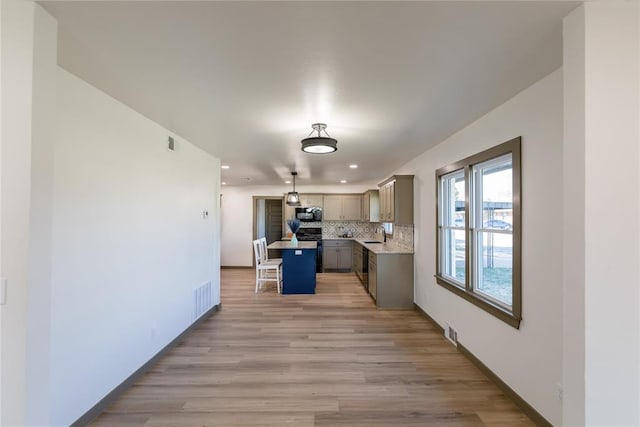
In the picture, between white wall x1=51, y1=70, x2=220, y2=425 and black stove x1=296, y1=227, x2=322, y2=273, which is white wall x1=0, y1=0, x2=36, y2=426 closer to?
white wall x1=51, y1=70, x2=220, y2=425

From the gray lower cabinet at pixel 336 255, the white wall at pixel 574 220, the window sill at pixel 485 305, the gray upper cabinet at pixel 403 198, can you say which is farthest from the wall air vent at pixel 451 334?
the gray lower cabinet at pixel 336 255

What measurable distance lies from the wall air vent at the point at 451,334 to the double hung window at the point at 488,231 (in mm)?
481

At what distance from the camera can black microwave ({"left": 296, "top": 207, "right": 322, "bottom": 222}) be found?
8.22 m

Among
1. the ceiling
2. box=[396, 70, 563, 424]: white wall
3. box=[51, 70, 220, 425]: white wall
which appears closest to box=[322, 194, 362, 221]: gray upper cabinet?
box=[51, 70, 220, 425]: white wall

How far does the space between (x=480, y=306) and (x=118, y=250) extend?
127 inches

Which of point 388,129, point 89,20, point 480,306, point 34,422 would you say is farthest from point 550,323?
point 89,20

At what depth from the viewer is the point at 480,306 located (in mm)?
2900

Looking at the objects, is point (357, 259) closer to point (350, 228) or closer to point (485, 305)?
point (350, 228)

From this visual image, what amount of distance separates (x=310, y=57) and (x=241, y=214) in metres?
7.14

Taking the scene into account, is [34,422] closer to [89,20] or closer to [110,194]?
[110,194]

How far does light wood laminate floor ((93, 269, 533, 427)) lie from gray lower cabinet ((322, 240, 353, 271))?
3766 mm

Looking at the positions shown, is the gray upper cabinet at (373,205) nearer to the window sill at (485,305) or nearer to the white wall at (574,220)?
the window sill at (485,305)

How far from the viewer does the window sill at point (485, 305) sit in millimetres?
2410
